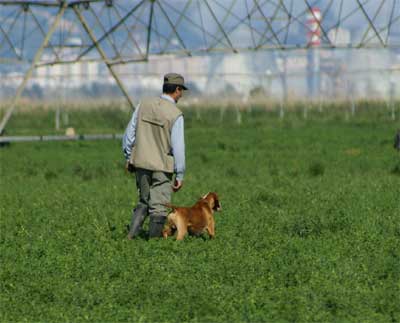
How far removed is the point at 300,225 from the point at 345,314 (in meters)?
3.47

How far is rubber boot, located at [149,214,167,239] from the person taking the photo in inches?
379

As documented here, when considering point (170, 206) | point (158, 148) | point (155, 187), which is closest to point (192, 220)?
point (170, 206)

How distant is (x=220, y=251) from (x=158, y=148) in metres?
1.33

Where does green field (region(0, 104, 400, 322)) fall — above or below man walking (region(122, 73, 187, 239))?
below

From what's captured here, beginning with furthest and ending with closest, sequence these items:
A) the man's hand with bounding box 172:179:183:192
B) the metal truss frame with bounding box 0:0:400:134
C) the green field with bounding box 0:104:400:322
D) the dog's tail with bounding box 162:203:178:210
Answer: the metal truss frame with bounding box 0:0:400:134, the man's hand with bounding box 172:179:183:192, the dog's tail with bounding box 162:203:178:210, the green field with bounding box 0:104:400:322

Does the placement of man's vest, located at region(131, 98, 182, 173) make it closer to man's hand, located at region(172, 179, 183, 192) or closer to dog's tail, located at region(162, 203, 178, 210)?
man's hand, located at region(172, 179, 183, 192)

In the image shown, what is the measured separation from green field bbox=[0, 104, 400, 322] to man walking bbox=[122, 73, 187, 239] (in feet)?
1.18

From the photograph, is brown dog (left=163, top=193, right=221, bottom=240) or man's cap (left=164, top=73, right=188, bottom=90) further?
man's cap (left=164, top=73, right=188, bottom=90)

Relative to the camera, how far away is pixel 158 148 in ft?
31.7

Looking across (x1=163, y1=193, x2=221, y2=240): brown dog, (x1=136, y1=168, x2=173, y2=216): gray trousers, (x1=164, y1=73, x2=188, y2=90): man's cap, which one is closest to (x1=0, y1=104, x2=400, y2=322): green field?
(x1=163, y1=193, x2=221, y2=240): brown dog

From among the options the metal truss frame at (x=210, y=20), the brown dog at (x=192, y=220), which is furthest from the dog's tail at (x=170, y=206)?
the metal truss frame at (x=210, y=20)

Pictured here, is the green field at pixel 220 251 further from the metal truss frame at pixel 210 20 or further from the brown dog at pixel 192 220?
the metal truss frame at pixel 210 20

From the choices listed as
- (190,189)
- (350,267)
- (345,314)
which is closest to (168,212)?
(350,267)

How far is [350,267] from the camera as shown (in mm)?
7824
